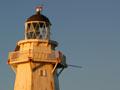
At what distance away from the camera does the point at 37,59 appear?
64750 mm

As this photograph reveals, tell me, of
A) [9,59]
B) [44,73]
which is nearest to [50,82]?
[44,73]

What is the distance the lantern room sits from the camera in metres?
66.4

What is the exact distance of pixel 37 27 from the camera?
66.8 m

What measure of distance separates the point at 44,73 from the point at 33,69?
1.31 meters

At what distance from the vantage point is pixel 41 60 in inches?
2552

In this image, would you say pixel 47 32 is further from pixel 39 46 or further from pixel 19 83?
pixel 19 83

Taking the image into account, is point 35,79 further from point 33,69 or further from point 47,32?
point 47,32

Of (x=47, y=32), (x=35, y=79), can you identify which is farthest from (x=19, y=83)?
(x=47, y=32)

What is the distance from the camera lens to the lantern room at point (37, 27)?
66.4 metres

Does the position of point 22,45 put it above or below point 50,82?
above

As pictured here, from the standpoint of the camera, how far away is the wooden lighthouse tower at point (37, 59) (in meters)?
64.9

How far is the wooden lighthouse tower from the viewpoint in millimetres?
64875

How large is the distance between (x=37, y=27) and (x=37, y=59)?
408cm

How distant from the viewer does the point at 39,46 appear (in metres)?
65.8
